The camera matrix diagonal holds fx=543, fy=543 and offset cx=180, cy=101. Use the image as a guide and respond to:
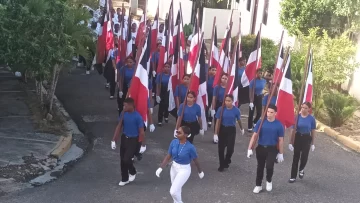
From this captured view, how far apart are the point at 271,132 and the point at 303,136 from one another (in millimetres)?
948

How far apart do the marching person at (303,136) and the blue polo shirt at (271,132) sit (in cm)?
75

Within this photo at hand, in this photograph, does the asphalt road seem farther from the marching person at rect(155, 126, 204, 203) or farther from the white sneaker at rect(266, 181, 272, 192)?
the marching person at rect(155, 126, 204, 203)

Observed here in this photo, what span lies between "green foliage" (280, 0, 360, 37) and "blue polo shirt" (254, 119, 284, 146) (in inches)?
289

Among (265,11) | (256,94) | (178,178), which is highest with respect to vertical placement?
(265,11)

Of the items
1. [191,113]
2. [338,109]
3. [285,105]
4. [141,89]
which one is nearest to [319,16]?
[338,109]

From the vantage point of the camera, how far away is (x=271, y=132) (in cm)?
844

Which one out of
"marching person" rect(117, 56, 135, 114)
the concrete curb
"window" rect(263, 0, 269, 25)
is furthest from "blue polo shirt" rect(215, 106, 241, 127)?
"window" rect(263, 0, 269, 25)

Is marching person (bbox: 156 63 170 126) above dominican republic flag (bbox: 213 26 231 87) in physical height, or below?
below

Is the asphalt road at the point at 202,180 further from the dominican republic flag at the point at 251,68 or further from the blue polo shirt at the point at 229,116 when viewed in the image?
the dominican republic flag at the point at 251,68

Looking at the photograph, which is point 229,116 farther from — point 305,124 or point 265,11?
point 265,11

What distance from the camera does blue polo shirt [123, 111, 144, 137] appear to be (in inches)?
337

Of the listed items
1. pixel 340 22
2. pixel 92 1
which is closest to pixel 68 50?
pixel 340 22

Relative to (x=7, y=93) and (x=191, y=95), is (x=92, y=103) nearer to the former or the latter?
(x=7, y=93)

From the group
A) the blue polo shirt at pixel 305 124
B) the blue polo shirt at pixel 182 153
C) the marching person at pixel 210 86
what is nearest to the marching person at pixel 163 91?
the marching person at pixel 210 86
